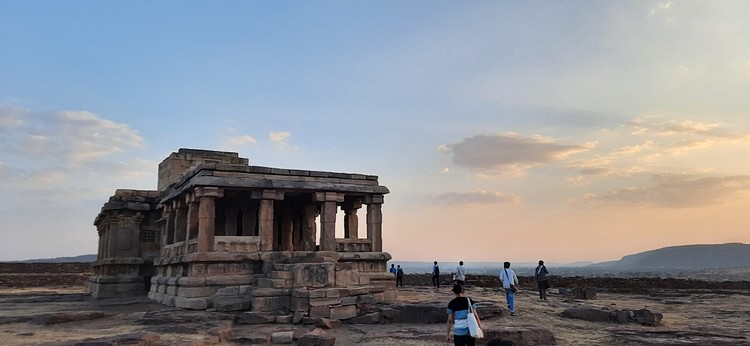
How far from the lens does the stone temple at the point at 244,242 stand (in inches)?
601

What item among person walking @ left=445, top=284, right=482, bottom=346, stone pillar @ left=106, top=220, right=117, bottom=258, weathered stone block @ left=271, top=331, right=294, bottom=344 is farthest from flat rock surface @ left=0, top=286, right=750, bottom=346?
stone pillar @ left=106, top=220, right=117, bottom=258

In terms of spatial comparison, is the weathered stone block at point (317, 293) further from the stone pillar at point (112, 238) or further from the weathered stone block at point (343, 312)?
the stone pillar at point (112, 238)

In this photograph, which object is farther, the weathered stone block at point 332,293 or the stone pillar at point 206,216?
the stone pillar at point 206,216

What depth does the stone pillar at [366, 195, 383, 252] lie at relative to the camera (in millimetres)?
20031

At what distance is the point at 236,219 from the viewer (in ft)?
71.1

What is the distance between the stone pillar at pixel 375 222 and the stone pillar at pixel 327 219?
5.43ft

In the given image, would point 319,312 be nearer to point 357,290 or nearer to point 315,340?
point 357,290

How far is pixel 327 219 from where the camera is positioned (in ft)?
61.7

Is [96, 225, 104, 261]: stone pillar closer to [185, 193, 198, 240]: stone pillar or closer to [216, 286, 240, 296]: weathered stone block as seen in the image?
[185, 193, 198, 240]: stone pillar

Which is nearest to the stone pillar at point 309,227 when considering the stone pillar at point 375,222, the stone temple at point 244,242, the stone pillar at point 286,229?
the stone temple at point 244,242

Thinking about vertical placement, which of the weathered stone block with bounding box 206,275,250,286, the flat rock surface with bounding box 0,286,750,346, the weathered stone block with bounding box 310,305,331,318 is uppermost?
the weathered stone block with bounding box 206,275,250,286

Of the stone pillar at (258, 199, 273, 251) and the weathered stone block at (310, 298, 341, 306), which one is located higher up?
the stone pillar at (258, 199, 273, 251)

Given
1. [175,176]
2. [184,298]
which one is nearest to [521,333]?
[184,298]

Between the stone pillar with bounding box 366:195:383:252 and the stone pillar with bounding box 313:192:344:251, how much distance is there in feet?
5.43
